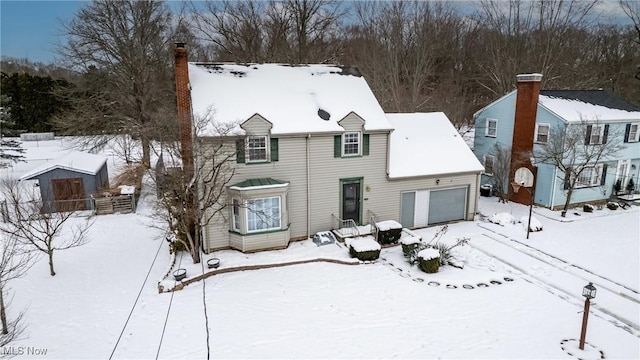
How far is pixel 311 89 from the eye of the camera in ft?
59.4

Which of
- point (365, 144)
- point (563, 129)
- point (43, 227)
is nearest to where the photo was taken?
point (43, 227)

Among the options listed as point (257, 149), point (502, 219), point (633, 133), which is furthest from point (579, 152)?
point (257, 149)

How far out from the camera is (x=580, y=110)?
72.0ft

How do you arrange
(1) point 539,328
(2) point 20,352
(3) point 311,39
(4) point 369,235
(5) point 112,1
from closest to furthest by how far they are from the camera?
(2) point 20,352 → (1) point 539,328 → (4) point 369,235 → (5) point 112,1 → (3) point 311,39

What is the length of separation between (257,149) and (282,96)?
9.93 feet

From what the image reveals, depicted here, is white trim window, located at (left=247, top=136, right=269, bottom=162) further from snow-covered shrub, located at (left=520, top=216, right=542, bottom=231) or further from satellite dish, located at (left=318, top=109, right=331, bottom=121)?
snow-covered shrub, located at (left=520, top=216, right=542, bottom=231)

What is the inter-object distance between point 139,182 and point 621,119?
3021 cm

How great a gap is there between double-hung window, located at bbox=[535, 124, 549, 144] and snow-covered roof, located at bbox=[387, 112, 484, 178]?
5.41m

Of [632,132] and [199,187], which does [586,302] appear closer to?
[199,187]

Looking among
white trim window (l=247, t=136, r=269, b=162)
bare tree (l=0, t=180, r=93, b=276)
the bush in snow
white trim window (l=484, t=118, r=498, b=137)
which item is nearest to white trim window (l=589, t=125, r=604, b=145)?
white trim window (l=484, t=118, r=498, b=137)

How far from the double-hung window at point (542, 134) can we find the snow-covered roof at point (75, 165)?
85.7 feet

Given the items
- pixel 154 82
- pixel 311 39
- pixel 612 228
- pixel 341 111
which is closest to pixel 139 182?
Result: pixel 154 82

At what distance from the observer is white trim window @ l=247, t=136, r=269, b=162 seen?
1586 cm

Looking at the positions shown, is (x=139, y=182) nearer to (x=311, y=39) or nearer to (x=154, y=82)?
(x=154, y=82)
